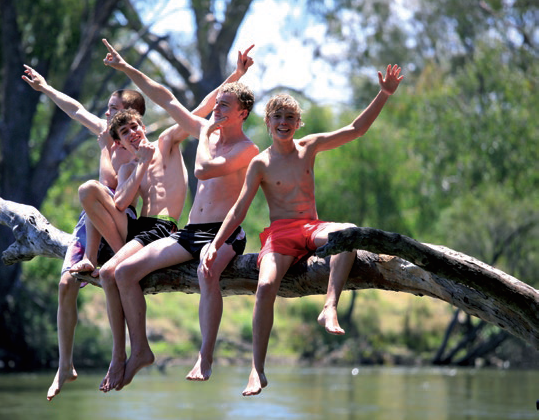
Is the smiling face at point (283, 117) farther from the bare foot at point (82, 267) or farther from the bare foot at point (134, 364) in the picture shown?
the bare foot at point (134, 364)

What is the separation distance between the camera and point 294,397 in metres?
16.4

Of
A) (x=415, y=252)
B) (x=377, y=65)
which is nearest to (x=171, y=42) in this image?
(x=377, y=65)

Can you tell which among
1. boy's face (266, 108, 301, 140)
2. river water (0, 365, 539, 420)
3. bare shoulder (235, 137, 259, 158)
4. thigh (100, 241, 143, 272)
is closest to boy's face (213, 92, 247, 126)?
bare shoulder (235, 137, 259, 158)

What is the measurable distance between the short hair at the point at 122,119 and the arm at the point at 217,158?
1.50ft

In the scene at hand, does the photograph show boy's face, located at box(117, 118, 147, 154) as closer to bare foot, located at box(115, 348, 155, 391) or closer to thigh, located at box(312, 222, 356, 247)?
bare foot, located at box(115, 348, 155, 391)

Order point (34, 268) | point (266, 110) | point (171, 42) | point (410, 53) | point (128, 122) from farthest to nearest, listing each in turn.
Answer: point (410, 53) < point (171, 42) < point (34, 268) < point (128, 122) < point (266, 110)

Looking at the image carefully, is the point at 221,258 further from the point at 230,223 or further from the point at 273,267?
the point at 273,267

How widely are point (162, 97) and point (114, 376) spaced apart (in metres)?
1.68

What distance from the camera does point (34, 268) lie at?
790 inches

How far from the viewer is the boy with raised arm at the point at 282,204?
15.4ft

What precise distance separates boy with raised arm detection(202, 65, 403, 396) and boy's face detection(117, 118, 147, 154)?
0.79 m

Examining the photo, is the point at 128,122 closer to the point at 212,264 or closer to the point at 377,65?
the point at 212,264

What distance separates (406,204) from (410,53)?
4.66 m

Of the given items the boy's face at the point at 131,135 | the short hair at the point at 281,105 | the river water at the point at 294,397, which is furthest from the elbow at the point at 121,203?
the river water at the point at 294,397
